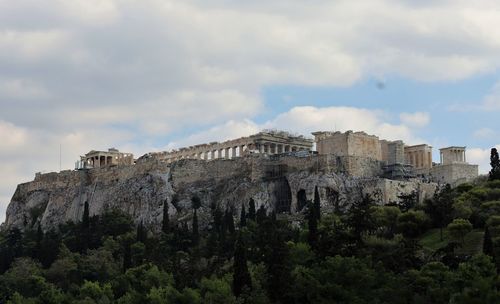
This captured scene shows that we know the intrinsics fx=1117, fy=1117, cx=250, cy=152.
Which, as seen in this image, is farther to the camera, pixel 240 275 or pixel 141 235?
pixel 141 235

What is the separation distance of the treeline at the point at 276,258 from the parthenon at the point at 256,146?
10.1m

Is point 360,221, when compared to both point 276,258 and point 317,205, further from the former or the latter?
point 317,205

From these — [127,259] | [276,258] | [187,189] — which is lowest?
[127,259]

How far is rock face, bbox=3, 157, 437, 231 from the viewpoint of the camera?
9719cm

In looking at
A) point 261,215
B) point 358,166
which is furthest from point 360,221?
point 358,166

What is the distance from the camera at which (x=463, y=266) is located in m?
67.5

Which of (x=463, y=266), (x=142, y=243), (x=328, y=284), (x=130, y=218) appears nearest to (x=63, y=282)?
(x=142, y=243)

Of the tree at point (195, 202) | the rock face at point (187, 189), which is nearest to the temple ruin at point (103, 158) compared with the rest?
the rock face at point (187, 189)

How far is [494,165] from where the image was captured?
94.6 metres

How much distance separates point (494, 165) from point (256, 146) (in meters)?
25.3

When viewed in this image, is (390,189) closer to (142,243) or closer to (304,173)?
(304,173)

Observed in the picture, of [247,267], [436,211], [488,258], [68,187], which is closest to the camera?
[488,258]

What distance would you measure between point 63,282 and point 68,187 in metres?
32.3

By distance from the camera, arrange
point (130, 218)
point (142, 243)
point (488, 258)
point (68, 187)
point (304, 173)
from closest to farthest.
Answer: point (488, 258)
point (142, 243)
point (304, 173)
point (130, 218)
point (68, 187)
